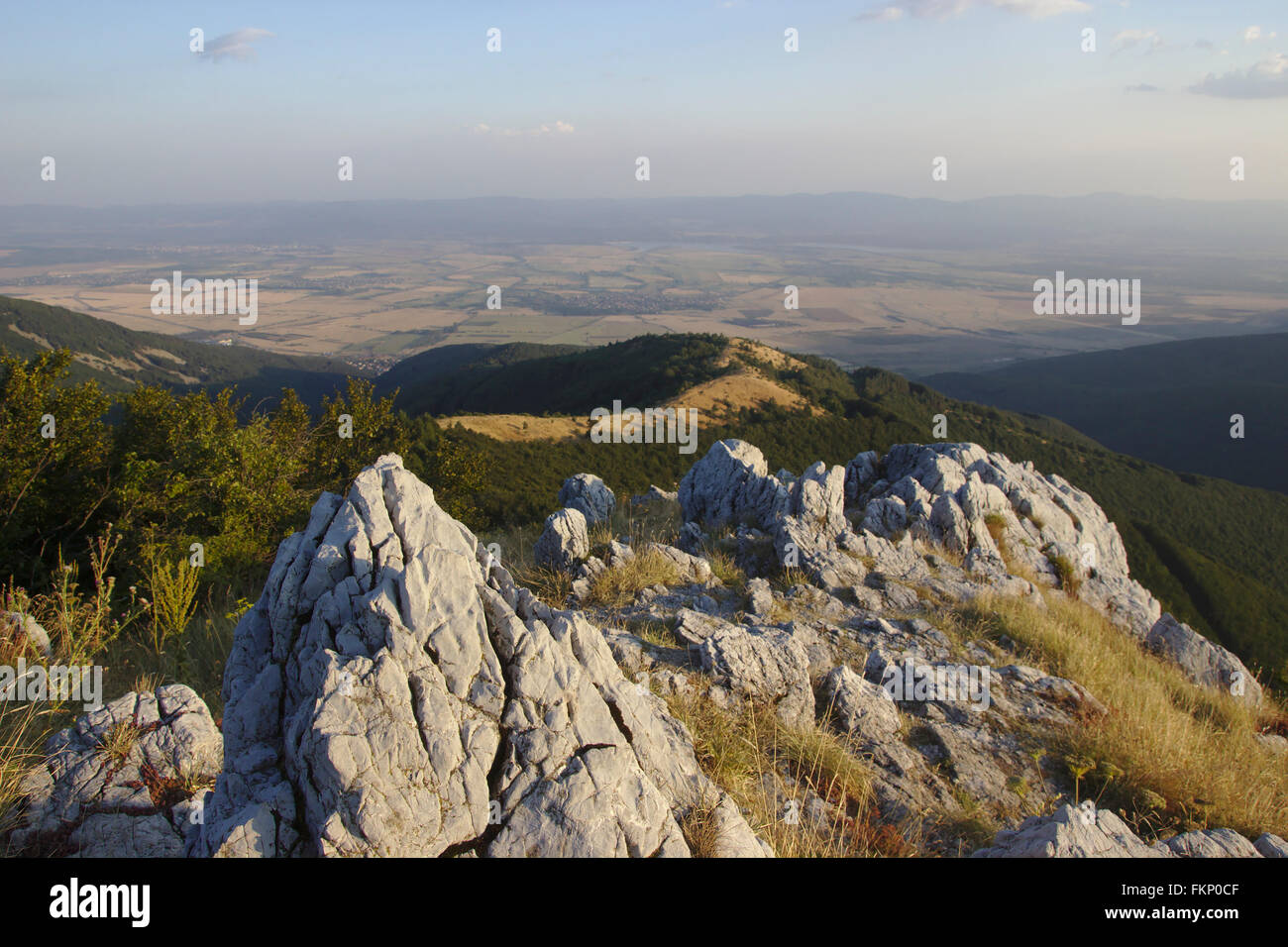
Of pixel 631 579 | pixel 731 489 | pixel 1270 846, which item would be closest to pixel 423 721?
pixel 631 579

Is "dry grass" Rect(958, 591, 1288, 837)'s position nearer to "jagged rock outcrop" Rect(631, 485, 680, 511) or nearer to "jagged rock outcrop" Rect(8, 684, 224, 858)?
"jagged rock outcrop" Rect(8, 684, 224, 858)

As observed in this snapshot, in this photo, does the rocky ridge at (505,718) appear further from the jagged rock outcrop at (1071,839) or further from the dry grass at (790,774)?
the dry grass at (790,774)

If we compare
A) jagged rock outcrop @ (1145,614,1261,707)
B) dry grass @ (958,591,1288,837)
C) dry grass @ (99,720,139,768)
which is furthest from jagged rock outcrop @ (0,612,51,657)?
jagged rock outcrop @ (1145,614,1261,707)

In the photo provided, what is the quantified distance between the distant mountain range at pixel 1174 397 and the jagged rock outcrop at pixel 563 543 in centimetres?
11390

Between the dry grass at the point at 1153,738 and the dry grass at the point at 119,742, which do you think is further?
the dry grass at the point at 1153,738

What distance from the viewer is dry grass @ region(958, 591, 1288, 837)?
5.10m

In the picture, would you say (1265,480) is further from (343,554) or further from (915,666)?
(343,554)

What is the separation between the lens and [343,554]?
4219mm

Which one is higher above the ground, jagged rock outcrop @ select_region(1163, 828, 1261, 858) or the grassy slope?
the grassy slope

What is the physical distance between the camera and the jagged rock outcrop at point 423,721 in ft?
10.6

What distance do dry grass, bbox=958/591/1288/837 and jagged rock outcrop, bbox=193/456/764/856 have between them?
3.83 m

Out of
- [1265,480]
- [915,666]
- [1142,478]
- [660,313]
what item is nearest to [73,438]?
[915,666]

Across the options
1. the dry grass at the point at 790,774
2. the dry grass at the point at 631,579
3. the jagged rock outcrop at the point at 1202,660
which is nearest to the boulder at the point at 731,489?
the dry grass at the point at 631,579

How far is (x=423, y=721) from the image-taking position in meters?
3.53
